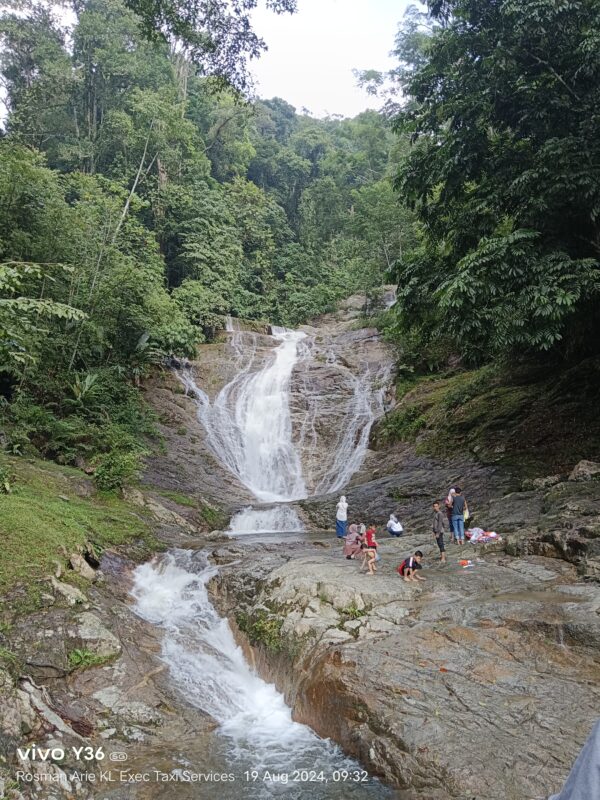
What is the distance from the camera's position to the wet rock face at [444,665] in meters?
4.46

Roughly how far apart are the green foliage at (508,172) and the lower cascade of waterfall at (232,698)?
7.42 metres

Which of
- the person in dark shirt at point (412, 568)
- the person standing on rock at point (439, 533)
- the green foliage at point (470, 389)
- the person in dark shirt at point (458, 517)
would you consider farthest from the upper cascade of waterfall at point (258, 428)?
the person in dark shirt at point (412, 568)

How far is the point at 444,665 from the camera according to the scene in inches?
222

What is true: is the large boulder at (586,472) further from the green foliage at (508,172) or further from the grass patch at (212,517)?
the grass patch at (212,517)

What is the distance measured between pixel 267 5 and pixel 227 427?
45.5ft

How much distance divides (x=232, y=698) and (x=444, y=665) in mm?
2942

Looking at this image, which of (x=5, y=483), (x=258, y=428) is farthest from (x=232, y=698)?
(x=258, y=428)

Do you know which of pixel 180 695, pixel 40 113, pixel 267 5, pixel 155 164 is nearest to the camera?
pixel 180 695

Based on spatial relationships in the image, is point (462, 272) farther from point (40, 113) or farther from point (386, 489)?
point (40, 113)

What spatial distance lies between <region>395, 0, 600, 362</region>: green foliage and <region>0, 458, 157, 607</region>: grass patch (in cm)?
810

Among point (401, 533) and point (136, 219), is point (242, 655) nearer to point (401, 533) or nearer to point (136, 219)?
point (401, 533)

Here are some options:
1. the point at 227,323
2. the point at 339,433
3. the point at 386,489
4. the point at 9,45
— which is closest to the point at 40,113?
the point at 9,45

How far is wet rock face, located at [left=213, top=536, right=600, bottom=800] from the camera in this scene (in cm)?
446

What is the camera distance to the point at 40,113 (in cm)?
3338
